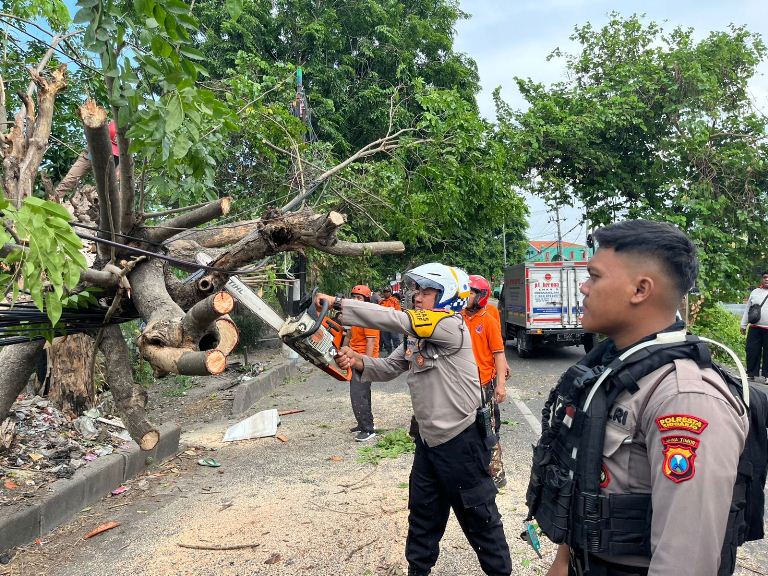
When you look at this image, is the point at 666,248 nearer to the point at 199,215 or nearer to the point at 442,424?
the point at 442,424

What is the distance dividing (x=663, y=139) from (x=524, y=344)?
5.85m

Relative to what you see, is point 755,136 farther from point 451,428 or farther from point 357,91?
point 451,428

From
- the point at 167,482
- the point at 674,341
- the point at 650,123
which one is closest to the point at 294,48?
the point at 650,123

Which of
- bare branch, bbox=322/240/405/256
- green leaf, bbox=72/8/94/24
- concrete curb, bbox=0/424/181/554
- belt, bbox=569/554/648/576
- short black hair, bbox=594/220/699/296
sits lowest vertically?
concrete curb, bbox=0/424/181/554

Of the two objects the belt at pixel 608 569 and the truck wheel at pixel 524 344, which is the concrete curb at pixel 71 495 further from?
the truck wheel at pixel 524 344

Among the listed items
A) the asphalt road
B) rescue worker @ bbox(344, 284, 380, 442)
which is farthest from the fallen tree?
rescue worker @ bbox(344, 284, 380, 442)

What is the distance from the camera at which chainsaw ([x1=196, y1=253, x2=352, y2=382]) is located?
268 centimetres

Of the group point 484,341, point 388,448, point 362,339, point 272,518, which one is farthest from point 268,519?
point 362,339

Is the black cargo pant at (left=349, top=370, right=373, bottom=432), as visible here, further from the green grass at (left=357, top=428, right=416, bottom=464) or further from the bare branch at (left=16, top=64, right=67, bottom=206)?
the bare branch at (left=16, top=64, right=67, bottom=206)

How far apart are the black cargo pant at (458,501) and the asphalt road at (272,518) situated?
60 cm

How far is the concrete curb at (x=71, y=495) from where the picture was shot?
407 cm

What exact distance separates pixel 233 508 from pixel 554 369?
8464 mm

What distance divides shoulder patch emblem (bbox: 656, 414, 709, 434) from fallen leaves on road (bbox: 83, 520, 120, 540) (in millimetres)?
4504

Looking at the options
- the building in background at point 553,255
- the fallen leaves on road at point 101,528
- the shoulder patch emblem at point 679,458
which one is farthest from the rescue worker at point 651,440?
A: the building in background at point 553,255
